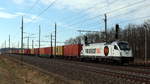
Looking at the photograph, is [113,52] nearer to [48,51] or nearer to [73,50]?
[73,50]

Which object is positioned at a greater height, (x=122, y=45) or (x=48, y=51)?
(x=122, y=45)

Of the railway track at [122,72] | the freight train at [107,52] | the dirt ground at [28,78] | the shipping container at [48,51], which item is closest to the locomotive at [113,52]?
the freight train at [107,52]

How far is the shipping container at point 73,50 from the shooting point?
5242 cm

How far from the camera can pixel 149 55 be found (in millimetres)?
67188

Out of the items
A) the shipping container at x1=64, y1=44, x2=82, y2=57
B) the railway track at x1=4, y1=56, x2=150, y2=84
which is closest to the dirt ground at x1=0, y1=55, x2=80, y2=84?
the railway track at x1=4, y1=56, x2=150, y2=84

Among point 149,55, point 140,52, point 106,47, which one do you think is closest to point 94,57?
point 106,47

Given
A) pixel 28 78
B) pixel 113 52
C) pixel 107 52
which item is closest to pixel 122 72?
pixel 28 78

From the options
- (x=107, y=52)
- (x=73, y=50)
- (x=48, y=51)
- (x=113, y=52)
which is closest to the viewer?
(x=113, y=52)

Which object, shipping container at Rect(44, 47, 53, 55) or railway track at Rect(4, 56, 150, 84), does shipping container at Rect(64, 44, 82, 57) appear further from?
railway track at Rect(4, 56, 150, 84)

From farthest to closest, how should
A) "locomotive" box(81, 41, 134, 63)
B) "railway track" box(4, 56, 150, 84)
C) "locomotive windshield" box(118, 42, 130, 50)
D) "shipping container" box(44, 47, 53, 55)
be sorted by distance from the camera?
"shipping container" box(44, 47, 53, 55) → "locomotive windshield" box(118, 42, 130, 50) → "locomotive" box(81, 41, 134, 63) → "railway track" box(4, 56, 150, 84)

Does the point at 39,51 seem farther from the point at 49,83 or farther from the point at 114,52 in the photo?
the point at 49,83

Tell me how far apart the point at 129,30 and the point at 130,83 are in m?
75.8

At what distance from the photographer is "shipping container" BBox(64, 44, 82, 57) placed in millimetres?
52419

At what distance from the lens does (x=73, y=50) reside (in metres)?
55.3
